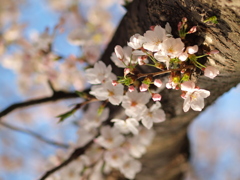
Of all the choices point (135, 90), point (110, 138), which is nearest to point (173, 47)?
point (135, 90)

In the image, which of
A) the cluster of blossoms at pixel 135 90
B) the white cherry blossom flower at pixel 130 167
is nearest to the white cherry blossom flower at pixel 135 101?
the cluster of blossoms at pixel 135 90

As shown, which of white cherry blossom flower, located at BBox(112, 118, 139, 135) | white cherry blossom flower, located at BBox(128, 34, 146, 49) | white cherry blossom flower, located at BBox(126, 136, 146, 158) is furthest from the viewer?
white cherry blossom flower, located at BBox(126, 136, 146, 158)

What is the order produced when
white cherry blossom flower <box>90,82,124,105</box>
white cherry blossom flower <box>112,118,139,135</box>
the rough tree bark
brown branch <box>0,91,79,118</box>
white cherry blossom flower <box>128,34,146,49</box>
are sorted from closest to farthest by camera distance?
the rough tree bark → white cherry blossom flower <box>128,34,146,49</box> → white cherry blossom flower <box>90,82,124,105</box> → white cherry blossom flower <box>112,118,139,135</box> → brown branch <box>0,91,79,118</box>

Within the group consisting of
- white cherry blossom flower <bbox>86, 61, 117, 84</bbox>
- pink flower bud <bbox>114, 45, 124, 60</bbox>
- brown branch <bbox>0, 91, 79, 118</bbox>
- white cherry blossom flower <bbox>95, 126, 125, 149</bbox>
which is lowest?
white cherry blossom flower <bbox>95, 126, 125, 149</bbox>

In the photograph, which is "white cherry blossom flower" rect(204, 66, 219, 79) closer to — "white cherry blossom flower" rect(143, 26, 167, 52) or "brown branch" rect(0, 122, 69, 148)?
"white cherry blossom flower" rect(143, 26, 167, 52)

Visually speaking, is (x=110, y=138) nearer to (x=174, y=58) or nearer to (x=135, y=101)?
(x=135, y=101)

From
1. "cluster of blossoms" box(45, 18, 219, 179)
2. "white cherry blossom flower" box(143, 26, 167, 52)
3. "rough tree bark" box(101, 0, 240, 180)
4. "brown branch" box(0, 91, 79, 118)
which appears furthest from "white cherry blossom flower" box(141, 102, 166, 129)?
"brown branch" box(0, 91, 79, 118)

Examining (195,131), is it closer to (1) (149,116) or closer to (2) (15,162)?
(2) (15,162)
